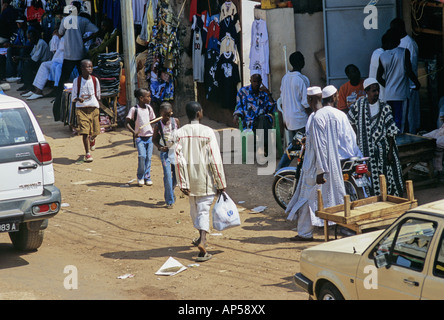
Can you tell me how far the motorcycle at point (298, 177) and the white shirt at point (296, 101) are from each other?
5.23 feet

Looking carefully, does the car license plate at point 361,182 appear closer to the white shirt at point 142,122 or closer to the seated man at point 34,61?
the white shirt at point 142,122

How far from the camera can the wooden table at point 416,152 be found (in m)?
10.3

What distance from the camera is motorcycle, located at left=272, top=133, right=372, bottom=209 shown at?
902 cm

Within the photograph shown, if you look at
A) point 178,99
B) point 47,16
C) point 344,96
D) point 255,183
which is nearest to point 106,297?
point 255,183

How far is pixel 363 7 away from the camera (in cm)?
1248

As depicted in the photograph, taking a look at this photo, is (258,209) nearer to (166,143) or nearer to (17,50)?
(166,143)

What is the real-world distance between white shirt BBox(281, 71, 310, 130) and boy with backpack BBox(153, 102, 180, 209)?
1.91 meters

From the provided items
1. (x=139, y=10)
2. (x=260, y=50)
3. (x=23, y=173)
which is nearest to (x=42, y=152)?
(x=23, y=173)

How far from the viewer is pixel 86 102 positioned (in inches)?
534

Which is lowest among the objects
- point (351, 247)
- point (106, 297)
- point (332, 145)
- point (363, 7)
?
point (106, 297)

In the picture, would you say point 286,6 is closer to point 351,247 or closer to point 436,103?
point 436,103

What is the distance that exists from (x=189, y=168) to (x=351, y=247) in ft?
8.99

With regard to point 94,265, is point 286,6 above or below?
above

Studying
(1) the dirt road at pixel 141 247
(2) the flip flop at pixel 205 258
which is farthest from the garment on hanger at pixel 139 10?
(2) the flip flop at pixel 205 258
